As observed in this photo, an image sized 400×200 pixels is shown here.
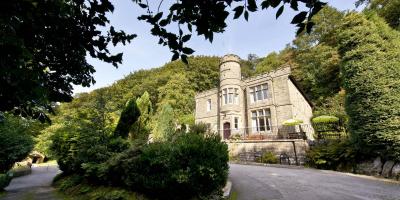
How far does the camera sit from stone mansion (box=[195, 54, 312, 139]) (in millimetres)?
24453

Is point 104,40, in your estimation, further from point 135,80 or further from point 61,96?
point 135,80

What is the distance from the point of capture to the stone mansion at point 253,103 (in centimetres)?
2445

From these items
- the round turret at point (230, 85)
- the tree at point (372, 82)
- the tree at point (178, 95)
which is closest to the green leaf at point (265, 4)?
the tree at point (372, 82)

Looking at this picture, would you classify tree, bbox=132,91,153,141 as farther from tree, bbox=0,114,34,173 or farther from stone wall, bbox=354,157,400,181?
stone wall, bbox=354,157,400,181

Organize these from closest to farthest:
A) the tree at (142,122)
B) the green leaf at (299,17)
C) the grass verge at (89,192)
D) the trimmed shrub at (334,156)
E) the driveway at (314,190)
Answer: the green leaf at (299,17) → the driveway at (314,190) → the grass verge at (89,192) → the trimmed shrub at (334,156) → the tree at (142,122)

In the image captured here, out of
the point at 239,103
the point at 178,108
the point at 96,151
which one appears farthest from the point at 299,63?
the point at 96,151

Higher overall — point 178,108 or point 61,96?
point 178,108

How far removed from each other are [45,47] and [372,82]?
12482 mm

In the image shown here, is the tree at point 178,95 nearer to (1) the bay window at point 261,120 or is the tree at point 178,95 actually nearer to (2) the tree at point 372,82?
(1) the bay window at point 261,120

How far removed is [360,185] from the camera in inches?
333

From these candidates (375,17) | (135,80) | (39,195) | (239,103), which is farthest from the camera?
(135,80)

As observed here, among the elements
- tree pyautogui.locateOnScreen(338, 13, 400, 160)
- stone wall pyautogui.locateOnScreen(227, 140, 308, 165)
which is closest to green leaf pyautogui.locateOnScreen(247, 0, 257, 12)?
tree pyautogui.locateOnScreen(338, 13, 400, 160)

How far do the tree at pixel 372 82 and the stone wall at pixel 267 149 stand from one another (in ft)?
17.6

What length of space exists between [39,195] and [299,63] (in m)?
37.5
